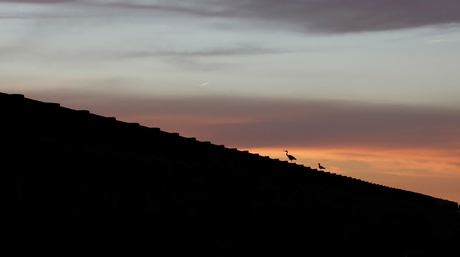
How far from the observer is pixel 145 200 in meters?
11.9

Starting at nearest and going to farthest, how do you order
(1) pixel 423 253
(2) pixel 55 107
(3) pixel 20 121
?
(3) pixel 20 121
(2) pixel 55 107
(1) pixel 423 253

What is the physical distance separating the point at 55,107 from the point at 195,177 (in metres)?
3.23

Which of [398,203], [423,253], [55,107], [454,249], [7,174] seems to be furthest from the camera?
[398,203]

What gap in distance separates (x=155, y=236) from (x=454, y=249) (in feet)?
48.6

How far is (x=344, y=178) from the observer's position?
32.6 meters

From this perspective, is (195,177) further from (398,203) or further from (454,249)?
(398,203)

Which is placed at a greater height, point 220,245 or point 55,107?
point 55,107

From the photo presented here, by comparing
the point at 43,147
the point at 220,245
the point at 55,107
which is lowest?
the point at 220,245

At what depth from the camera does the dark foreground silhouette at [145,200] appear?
916 cm

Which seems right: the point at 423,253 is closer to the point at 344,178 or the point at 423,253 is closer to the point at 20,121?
the point at 344,178

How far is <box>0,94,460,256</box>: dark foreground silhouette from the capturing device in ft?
30.1

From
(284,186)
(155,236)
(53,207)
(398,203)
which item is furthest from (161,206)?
(398,203)

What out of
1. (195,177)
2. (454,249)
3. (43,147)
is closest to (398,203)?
(454,249)

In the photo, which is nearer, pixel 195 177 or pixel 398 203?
pixel 195 177
